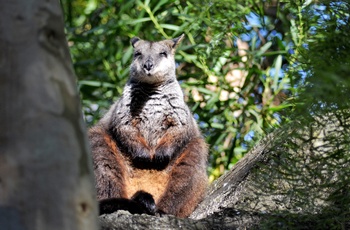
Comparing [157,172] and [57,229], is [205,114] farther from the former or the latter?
[57,229]

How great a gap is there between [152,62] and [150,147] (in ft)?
3.15

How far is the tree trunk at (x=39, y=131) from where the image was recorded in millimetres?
3691

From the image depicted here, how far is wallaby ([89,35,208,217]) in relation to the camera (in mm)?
7980

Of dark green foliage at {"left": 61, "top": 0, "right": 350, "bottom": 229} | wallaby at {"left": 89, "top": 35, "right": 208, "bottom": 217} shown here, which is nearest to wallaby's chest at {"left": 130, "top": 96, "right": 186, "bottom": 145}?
wallaby at {"left": 89, "top": 35, "right": 208, "bottom": 217}

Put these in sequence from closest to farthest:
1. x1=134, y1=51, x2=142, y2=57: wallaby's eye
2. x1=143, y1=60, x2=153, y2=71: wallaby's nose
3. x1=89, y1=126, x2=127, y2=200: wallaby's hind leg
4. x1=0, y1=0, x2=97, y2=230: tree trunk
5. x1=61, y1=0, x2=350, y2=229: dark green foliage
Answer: x1=0, y1=0, x2=97, y2=230: tree trunk < x1=89, y1=126, x2=127, y2=200: wallaby's hind leg < x1=143, y1=60, x2=153, y2=71: wallaby's nose < x1=134, y1=51, x2=142, y2=57: wallaby's eye < x1=61, y1=0, x2=350, y2=229: dark green foliage

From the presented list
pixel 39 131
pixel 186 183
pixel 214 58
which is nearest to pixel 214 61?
pixel 214 58

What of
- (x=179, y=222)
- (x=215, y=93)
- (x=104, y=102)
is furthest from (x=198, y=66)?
(x=179, y=222)

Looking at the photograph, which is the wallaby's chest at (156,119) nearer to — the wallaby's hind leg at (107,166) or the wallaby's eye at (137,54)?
the wallaby's hind leg at (107,166)

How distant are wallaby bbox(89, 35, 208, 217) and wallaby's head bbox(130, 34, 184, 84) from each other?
0.01 m

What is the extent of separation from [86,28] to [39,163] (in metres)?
9.47

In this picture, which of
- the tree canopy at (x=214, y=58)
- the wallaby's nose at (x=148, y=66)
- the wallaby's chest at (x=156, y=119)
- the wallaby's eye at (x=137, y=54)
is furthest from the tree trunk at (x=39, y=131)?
the tree canopy at (x=214, y=58)

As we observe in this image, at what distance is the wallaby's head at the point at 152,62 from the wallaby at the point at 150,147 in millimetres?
10

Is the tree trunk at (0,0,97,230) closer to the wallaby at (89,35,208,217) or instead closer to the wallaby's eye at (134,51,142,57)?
the wallaby at (89,35,208,217)

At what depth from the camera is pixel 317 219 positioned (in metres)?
5.98
